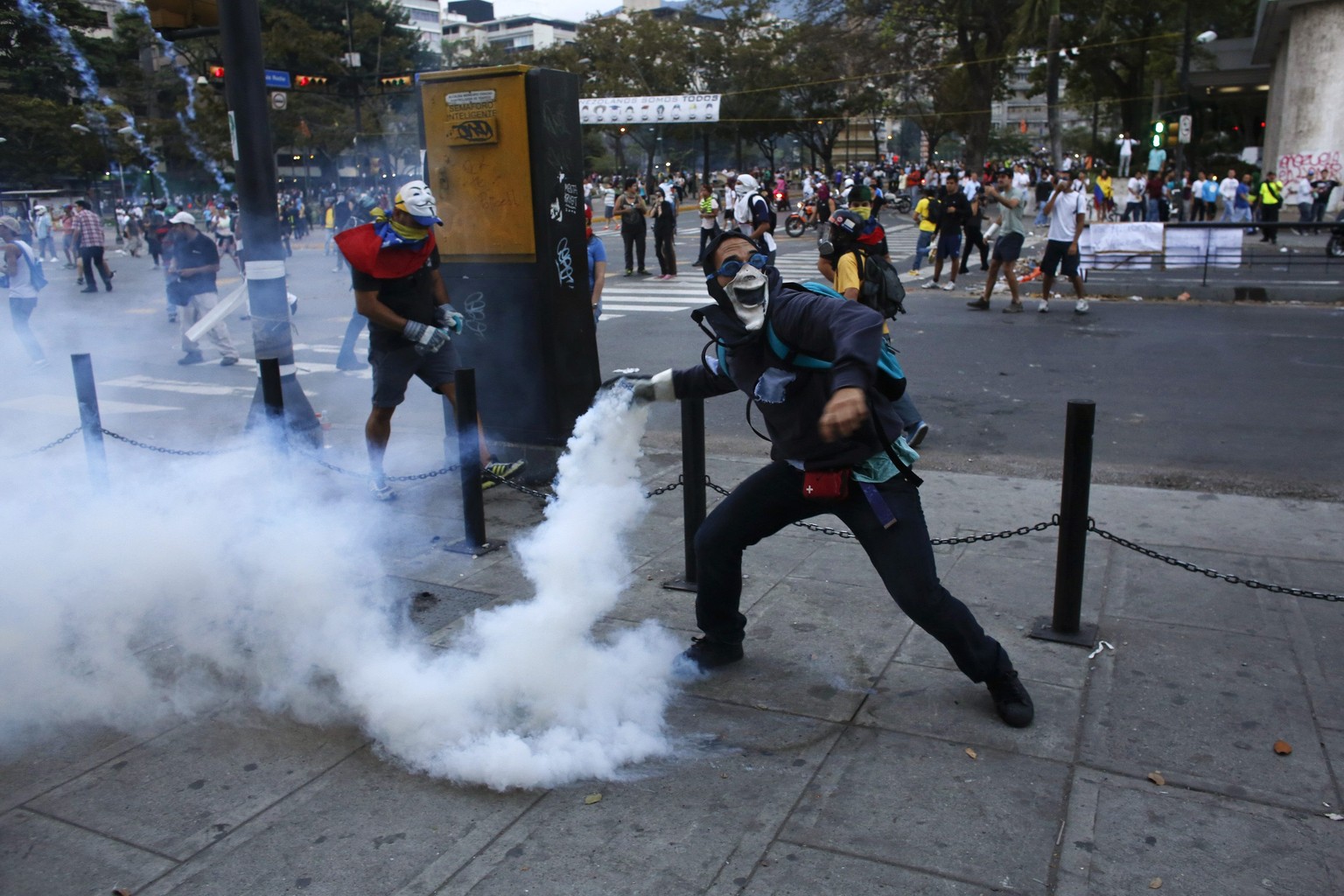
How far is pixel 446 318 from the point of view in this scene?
19.3ft

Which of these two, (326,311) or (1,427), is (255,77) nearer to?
(1,427)

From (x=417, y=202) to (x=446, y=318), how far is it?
71 cm

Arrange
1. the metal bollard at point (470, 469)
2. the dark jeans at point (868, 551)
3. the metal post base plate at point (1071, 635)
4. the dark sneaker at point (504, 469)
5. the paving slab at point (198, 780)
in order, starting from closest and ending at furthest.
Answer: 1. the paving slab at point (198, 780)
2. the dark jeans at point (868, 551)
3. the metal post base plate at point (1071, 635)
4. the metal bollard at point (470, 469)
5. the dark sneaker at point (504, 469)

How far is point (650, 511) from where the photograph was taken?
5.95 m

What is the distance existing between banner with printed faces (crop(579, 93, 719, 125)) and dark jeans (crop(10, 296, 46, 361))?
3340cm

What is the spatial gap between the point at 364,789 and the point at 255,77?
4.64 meters

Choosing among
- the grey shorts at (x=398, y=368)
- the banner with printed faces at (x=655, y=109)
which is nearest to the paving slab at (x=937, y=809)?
the grey shorts at (x=398, y=368)

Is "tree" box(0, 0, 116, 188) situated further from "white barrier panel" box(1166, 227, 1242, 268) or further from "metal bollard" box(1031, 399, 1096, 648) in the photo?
"white barrier panel" box(1166, 227, 1242, 268)

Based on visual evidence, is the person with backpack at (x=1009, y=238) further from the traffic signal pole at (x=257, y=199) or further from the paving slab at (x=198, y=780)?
the paving slab at (x=198, y=780)

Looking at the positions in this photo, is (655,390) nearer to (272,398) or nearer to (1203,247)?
(272,398)

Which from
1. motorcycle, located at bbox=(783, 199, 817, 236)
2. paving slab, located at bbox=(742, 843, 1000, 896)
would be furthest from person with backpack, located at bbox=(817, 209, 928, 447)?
motorcycle, located at bbox=(783, 199, 817, 236)

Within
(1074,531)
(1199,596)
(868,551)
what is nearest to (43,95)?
(868,551)

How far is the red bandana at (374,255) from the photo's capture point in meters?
5.55

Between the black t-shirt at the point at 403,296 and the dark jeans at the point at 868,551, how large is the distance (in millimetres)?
2810
